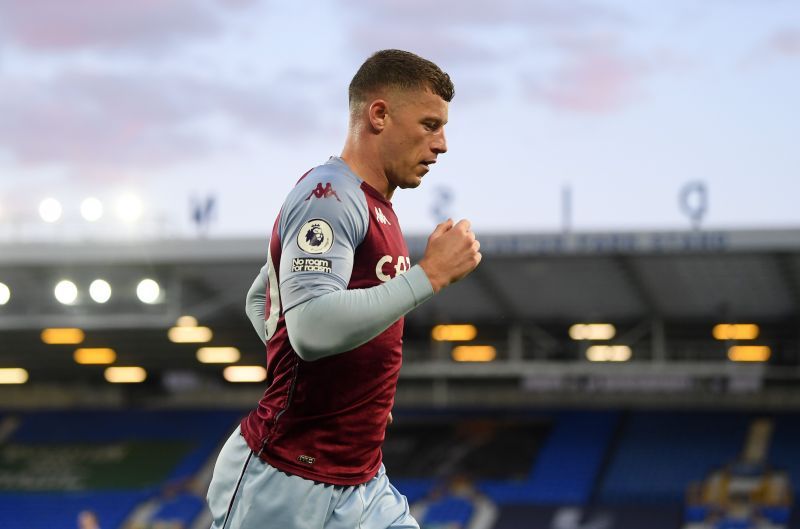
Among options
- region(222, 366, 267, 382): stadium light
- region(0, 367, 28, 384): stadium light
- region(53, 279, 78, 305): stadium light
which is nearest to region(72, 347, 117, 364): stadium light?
region(0, 367, 28, 384): stadium light

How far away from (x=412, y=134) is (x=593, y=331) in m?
22.0

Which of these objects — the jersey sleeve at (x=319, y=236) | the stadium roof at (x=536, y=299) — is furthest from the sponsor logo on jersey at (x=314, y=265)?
the stadium roof at (x=536, y=299)

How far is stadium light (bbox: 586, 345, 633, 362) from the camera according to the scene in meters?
25.6

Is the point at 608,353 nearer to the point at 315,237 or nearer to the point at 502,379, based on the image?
the point at 502,379

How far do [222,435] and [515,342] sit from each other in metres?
7.31

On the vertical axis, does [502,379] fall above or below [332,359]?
below

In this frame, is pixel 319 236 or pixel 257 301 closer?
pixel 319 236

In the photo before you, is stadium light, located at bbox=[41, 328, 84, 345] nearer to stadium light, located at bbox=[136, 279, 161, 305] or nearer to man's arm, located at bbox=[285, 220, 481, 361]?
stadium light, located at bbox=[136, 279, 161, 305]

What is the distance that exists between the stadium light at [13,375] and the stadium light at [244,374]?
495 cm

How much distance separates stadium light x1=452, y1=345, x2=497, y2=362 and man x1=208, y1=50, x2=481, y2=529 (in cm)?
2363

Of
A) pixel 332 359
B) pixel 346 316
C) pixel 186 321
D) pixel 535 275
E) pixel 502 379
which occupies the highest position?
pixel 346 316

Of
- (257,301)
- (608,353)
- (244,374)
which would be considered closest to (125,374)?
(244,374)

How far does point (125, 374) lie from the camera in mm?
30172

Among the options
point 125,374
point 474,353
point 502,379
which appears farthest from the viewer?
point 125,374
